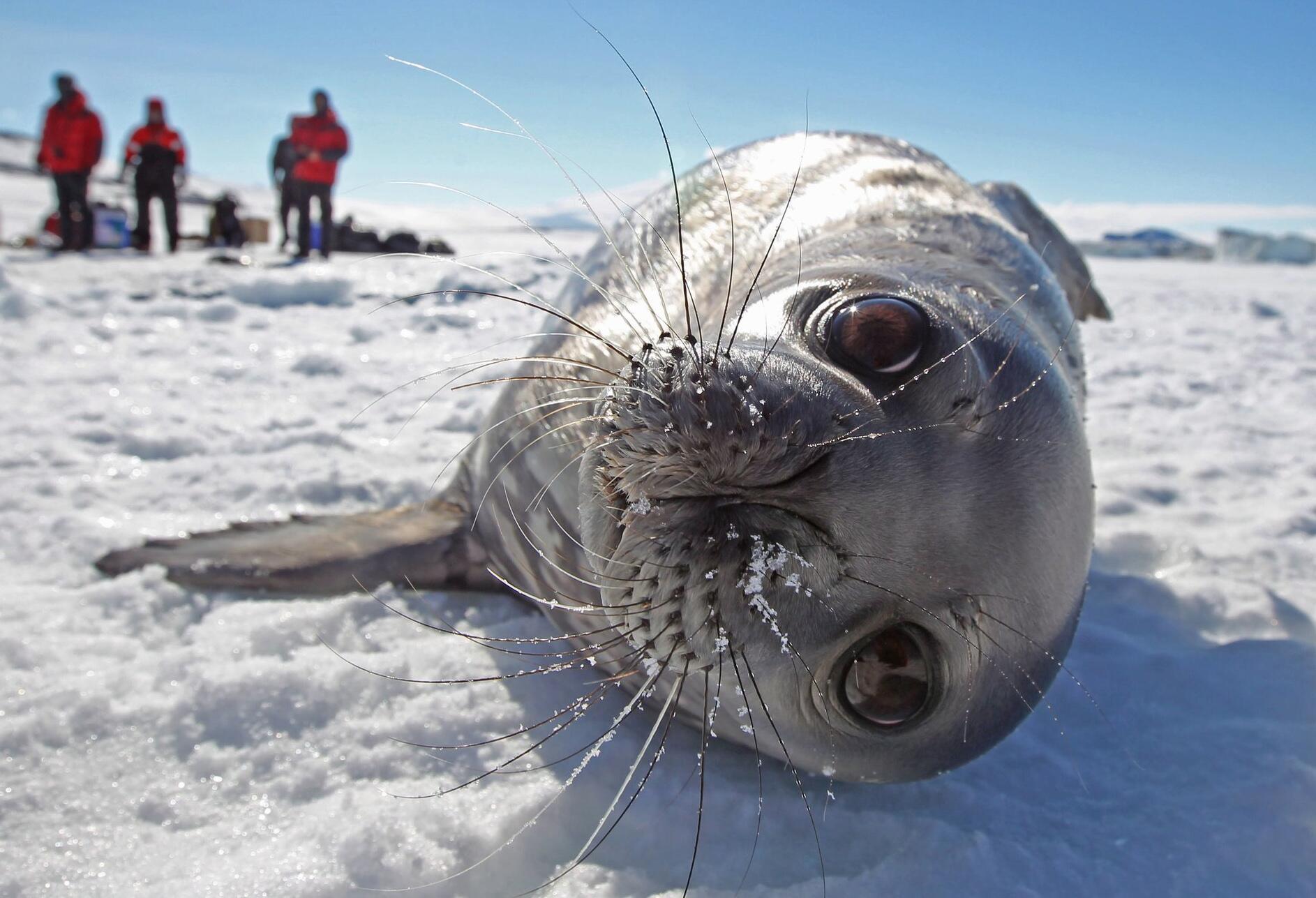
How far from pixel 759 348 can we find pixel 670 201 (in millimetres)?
1523

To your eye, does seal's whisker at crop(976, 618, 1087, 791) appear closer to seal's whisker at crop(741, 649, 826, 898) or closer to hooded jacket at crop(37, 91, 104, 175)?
seal's whisker at crop(741, 649, 826, 898)

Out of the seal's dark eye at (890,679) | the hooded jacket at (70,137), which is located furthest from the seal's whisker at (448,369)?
the hooded jacket at (70,137)

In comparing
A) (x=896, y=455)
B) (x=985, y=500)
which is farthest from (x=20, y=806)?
(x=985, y=500)

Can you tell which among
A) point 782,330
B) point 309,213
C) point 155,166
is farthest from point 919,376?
point 155,166

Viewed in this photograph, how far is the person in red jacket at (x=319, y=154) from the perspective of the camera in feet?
35.4

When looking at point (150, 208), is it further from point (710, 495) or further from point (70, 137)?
point (710, 495)

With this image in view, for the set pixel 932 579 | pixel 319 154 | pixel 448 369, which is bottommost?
pixel 932 579

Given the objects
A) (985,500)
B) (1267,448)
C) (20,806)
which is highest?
(985,500)

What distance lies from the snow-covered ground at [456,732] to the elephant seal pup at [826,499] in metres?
0.16

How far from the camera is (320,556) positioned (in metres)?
2.37

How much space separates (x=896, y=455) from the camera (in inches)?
53.7

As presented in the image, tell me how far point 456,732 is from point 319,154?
10.4 meters

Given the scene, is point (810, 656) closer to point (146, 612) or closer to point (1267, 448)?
point (146, 612)

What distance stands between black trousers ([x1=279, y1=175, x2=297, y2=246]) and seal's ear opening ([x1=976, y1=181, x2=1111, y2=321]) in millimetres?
9311
